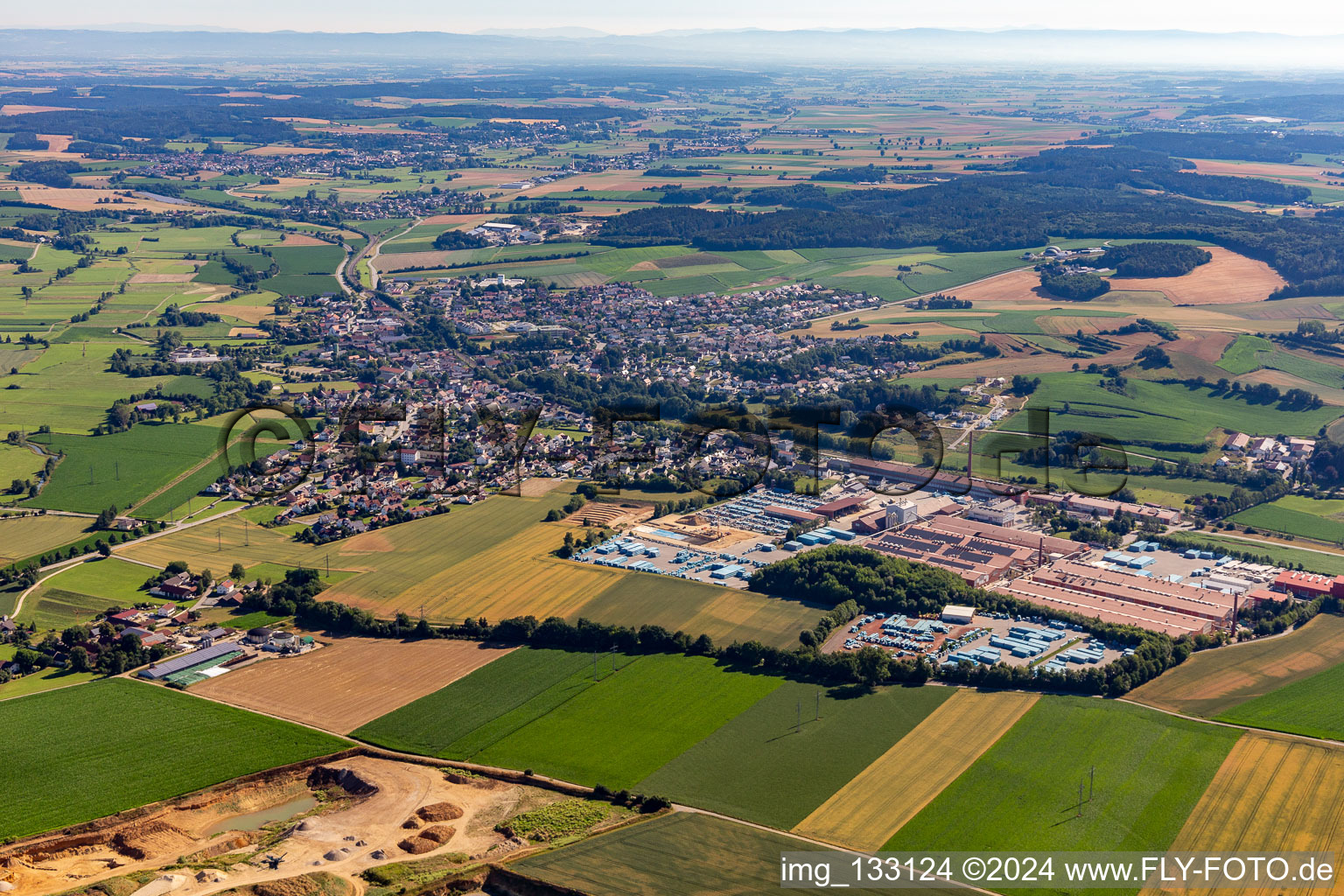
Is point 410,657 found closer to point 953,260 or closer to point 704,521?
point 704,521

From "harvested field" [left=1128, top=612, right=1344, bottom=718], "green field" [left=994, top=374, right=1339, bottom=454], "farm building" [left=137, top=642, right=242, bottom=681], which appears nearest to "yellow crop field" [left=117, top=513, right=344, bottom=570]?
"farm building" [left=137, top=642, right=242, bottom=681]

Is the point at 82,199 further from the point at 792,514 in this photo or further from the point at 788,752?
the point at 788,752

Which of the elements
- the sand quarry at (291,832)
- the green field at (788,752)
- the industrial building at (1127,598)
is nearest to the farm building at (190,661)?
the sand quarry at (291,832)

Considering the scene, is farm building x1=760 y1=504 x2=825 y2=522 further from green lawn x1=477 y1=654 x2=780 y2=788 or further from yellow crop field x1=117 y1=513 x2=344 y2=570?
yellow crop field x1=117 y1=513 x2=344 y2=570

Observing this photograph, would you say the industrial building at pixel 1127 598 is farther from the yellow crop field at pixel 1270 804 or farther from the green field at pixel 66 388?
the green field at pixel 66 388

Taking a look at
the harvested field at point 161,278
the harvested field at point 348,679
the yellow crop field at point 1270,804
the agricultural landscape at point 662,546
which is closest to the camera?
the yellow crop field at point 1270,804

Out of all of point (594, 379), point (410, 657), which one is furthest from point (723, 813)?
point (594, 379)
